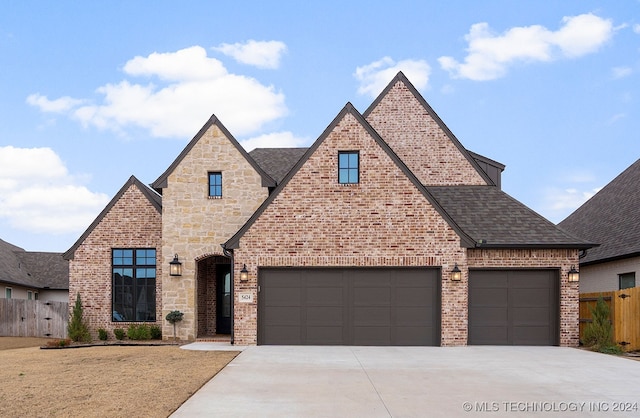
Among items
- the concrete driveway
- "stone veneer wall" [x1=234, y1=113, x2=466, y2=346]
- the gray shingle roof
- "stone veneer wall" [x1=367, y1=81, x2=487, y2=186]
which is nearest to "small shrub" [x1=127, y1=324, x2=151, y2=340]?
"stone veneer wall" [x1=234, y1=113, x2=466, y2=346]

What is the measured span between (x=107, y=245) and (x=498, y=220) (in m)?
13.8

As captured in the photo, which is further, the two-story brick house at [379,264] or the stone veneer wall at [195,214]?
the stone veneer wall at [195,214]

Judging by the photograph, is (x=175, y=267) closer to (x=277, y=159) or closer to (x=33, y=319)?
(x=277, y=159)

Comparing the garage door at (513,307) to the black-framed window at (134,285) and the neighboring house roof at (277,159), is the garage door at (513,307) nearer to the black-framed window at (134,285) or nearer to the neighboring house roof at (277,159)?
the neighboring house roof at (277,159)

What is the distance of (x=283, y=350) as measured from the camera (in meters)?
14.7

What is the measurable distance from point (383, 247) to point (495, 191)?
5.55 m

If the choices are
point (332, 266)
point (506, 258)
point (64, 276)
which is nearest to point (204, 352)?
point (332, 266)

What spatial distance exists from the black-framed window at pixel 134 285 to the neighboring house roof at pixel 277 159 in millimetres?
5906

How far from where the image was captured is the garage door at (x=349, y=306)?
16.0 meters

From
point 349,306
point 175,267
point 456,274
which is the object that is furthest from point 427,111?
point 175,267

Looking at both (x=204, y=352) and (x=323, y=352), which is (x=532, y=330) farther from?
(x=204, y=352)

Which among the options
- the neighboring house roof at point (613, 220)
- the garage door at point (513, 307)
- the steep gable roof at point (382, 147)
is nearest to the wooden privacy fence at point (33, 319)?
the steep gable roof at point (382, 147)

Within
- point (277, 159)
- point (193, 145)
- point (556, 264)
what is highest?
point (277, 159)

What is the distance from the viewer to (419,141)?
19812 millimetres
